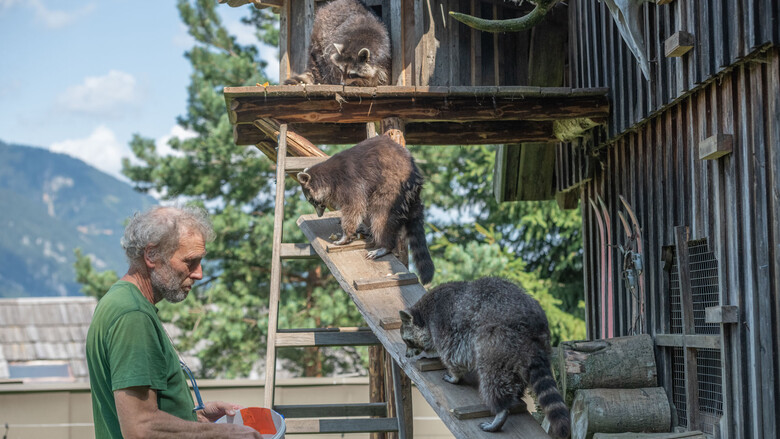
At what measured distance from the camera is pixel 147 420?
10.3 feet

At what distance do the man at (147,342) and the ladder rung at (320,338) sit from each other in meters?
3.23

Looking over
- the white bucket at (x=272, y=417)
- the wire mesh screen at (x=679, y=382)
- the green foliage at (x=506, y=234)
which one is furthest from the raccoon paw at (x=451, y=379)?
the green foliage at (x=506, y=234)

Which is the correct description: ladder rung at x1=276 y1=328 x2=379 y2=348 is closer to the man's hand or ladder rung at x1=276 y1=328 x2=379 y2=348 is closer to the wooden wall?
the wooden wall

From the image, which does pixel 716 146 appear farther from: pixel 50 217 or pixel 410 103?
pixel 50 217

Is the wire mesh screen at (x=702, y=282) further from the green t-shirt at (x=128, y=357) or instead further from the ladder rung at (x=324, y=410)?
the green t-shirt at (x=128, y=357)

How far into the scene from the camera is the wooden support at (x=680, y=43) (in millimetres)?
5586

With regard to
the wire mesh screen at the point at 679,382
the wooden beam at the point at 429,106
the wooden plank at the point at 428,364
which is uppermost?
the wooden beam at the point at 429,106

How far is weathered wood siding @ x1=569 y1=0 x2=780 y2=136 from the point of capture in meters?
4.81

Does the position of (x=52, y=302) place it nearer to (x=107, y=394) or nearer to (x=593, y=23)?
(x=593, y=23)

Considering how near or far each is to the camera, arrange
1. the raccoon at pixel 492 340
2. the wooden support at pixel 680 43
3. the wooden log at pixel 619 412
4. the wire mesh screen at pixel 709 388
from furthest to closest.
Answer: the wooden log at pixel 619 412 → the wire mesh screen at pixel 709 388 → the wooden support at pixel 680 43 → the raccoon at pixel 492 340

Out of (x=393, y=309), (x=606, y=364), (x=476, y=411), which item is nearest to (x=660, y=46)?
(x=606, y=364)

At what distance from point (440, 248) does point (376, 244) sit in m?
13.4

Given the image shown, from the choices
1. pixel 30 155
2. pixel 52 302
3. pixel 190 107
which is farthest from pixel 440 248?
pixel 30 155

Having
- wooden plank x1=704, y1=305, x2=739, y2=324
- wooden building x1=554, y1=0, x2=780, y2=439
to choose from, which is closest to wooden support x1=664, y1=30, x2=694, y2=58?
wooden building x1=554, y1=0, x2=780, y2=439
